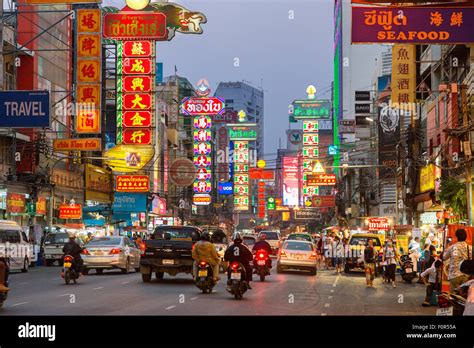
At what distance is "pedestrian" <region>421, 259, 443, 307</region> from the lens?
74.9 ft

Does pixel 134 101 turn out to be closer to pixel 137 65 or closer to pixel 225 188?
pixel 137 65

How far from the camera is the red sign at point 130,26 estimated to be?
177 ft

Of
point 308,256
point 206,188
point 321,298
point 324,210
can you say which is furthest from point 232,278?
point 324,210

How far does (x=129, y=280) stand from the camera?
104 feet

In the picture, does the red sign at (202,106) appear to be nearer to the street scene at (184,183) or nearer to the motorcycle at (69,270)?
the street scene at (184,183)

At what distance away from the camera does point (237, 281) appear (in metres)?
23.6

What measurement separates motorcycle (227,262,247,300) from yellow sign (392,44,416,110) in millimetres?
25304

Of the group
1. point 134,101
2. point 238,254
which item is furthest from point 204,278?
point 134,101

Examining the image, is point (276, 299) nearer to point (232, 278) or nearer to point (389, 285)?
point (232, 278)

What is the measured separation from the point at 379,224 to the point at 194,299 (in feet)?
116

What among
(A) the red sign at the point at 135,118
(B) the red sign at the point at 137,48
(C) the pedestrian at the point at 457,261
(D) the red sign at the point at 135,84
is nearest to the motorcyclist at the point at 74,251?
(C) the pedestrian at the point at 457,261

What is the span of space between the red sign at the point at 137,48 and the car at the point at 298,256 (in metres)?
20.1

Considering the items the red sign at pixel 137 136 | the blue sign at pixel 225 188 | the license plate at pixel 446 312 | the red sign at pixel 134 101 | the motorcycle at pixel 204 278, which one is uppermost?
the red sign at pixel 134 101

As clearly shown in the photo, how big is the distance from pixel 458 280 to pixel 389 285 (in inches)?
666
